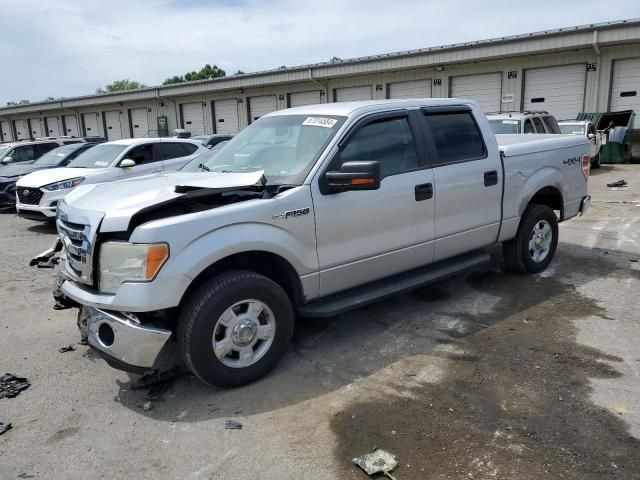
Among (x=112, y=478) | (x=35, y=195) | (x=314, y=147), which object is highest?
(x=314, y=147)

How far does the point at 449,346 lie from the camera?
4.40m

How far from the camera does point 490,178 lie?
531 cm

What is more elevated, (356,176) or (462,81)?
(462,81)

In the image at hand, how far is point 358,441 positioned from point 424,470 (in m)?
0.45

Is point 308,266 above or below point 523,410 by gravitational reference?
above

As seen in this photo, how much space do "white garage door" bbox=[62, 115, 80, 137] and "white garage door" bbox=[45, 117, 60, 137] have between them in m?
1.12

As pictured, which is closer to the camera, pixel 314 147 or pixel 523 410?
pixel 523 410

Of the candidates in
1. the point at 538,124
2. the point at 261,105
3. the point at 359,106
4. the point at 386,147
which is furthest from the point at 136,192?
the point at 261,105

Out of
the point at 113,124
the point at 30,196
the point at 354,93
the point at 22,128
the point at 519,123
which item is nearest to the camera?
the point at 30,196

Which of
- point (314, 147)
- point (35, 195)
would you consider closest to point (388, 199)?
point (314, 147)

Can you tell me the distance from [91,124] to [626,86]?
35448 mm

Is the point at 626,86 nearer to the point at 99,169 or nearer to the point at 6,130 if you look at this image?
the point at 99,169

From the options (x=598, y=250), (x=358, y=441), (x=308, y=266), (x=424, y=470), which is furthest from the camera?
(x=598, y=250)

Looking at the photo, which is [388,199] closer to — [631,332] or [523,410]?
[523,410]
